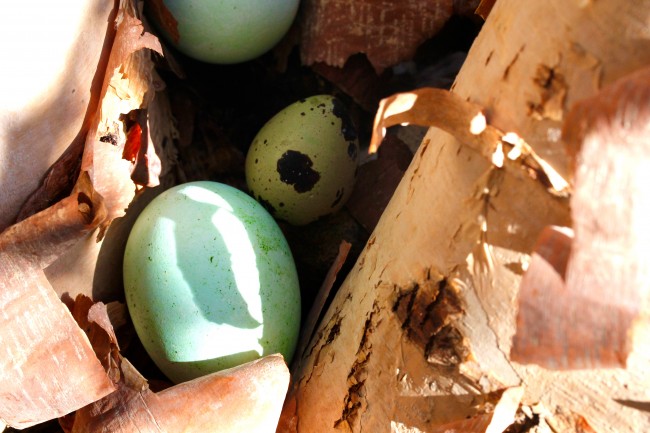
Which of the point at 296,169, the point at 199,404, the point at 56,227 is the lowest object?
the point at 199,404

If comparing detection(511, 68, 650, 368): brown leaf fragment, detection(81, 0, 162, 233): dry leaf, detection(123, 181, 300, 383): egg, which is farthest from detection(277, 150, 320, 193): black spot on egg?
detection(511, 68, 650, 368): brown leaf fragment

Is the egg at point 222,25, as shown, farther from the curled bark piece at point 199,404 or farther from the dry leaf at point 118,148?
the curled bark piece at point 199,404

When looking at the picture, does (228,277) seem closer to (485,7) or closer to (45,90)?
(45,90)

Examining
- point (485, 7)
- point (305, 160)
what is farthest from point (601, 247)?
point (305, 160)

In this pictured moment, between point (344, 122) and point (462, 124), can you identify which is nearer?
point (462, 124)

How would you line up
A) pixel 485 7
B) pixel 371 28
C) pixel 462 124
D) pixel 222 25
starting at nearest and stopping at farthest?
1. pixel 462 124
2. pixel 485 7
3. pixel 222 25
4. pixel 371 28

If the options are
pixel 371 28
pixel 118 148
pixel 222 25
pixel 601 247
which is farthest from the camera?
pixel 371 28
